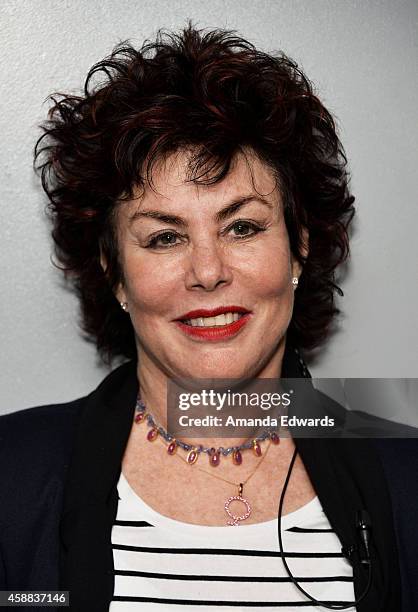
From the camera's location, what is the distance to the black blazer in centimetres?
182

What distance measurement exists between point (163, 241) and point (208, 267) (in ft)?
0.47

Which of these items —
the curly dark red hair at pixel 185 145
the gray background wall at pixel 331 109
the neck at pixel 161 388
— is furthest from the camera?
the gray background wall at pixel 331 109

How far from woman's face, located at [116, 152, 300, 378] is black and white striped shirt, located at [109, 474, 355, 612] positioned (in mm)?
349

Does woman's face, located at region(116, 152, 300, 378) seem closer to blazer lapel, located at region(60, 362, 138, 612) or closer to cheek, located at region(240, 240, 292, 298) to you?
cheek, located at region(240, 240, 292, 298)

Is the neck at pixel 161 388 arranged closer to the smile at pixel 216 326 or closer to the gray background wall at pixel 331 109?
the smile at pixel 216 326

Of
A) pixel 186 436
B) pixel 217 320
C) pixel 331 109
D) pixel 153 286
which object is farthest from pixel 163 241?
pixel 331 109

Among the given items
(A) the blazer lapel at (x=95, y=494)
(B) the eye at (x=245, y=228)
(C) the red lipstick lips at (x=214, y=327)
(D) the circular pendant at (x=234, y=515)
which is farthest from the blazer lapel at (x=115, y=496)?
(B) the eye at (x=245, y=228)

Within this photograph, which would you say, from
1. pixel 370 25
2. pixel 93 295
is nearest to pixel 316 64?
pixel 370 25

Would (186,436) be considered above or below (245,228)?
below

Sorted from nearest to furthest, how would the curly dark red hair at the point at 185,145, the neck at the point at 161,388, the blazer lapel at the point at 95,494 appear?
the blazer lapel at the point at 95,494 < the curly dark red hair at the point at 185,145 < the neck at the point at 161,388

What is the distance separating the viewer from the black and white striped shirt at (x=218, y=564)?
1814mm

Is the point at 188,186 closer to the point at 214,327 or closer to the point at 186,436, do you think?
the point at 214,327

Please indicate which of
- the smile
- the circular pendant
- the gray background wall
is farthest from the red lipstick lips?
the gray background wall

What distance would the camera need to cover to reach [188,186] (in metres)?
1.86
